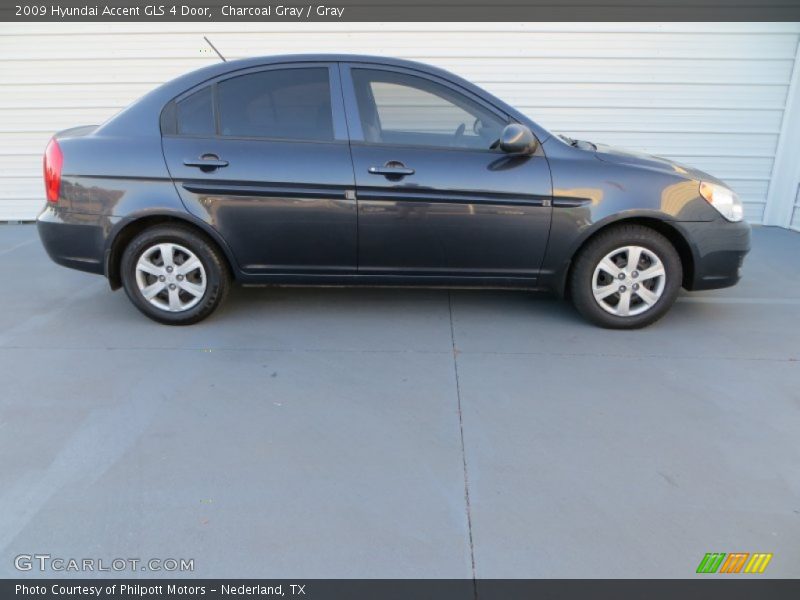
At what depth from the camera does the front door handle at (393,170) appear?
10.7 feet

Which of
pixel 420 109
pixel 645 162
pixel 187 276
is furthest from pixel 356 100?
pixel 645 162

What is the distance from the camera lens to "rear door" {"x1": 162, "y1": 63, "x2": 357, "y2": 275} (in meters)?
3.29

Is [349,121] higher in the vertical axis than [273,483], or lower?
higher

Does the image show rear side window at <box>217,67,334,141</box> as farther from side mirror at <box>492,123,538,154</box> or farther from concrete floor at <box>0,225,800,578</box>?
concrete floor at <box>0,225,800,578</box>

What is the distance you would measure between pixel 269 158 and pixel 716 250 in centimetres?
284

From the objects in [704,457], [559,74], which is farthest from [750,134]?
[704,457]

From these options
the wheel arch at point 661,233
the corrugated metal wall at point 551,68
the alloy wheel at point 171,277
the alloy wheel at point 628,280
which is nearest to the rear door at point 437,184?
the wheel arch at point 661,233

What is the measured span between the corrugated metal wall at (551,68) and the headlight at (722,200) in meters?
3.05

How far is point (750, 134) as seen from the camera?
6.21 m

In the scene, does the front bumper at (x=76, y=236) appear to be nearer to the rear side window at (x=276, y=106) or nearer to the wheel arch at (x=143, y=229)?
the wheel arch at (x=143, y=229)
